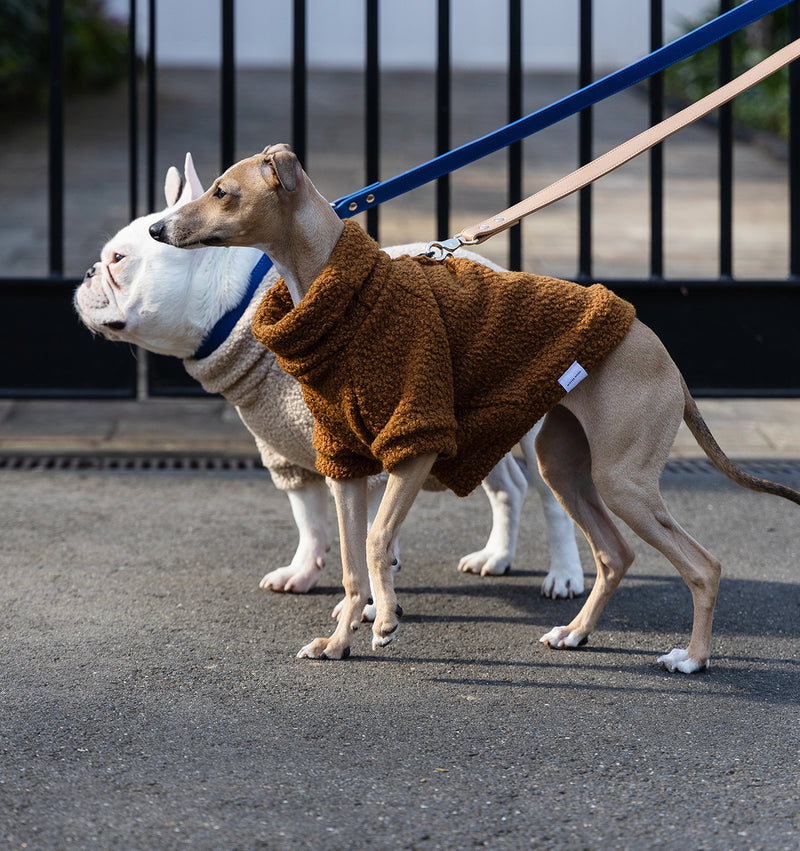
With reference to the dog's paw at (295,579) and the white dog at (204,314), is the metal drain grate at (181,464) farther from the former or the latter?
the white dog at (204,314)

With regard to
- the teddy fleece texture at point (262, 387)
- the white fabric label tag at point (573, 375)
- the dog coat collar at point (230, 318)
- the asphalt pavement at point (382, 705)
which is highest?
the dog coat collar at point (230, 318)

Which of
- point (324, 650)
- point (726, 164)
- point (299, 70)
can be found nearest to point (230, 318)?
point (324, 650)

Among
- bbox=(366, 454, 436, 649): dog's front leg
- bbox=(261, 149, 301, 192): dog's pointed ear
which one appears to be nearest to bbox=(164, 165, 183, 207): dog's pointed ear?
bbox=(261, 149, 301, 192): dog's pointed ear

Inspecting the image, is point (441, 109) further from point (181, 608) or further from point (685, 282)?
point (181, 608)

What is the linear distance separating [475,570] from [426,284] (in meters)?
1.61

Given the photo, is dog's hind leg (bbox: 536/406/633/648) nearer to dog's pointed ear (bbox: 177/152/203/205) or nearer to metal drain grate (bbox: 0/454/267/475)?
dog's pointed ear (bbox: 177/152/203/205)

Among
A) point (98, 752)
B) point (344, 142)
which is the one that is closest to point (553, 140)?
point (344, 142)

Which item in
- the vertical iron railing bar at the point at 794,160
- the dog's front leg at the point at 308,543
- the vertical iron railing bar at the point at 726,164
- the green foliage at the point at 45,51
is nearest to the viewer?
the dog's front leg at the point at 308,543

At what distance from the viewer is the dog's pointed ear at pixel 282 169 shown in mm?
3340

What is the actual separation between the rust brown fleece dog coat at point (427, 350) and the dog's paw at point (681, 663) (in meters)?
0.83

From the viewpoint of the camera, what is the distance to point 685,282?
6328 mm

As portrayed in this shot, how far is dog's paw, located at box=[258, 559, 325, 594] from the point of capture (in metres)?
4.56

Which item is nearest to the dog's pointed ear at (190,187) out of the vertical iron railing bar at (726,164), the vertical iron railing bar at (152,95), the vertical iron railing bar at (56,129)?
the vertical iron railing bar at (152,95)

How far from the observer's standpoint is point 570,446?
399 centimetres
